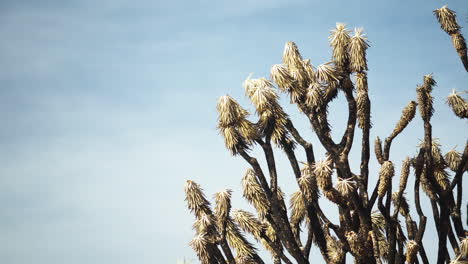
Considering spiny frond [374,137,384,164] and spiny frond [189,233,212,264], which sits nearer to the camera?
spiny frond [189,233,212,264]

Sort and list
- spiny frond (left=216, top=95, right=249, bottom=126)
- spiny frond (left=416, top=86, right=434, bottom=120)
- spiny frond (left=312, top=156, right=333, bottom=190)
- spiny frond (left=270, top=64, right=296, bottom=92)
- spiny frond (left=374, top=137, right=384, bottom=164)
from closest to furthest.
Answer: spiny frond (left=312, top=156, right=333, bottom=190) → spiny frond (left=216, top=95, right=249, bottom=126) → spiny frond (left=270, top=64, right=296, bottom=92) → spiny frond (left=374, top=137, right=384, bottom=164) → spiny frond (left=416, top=86, right=434, bottom=120)

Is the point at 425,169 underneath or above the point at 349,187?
above

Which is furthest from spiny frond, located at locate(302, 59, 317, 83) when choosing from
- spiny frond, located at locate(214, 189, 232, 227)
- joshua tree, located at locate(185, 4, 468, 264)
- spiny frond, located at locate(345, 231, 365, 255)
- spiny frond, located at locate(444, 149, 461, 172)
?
spiny frond, located at locate(444, 149, 461, 172)

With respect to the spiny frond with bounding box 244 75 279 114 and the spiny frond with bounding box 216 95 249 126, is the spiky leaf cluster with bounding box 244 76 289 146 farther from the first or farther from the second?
the spiny frond with bounding box 216 95 249 126

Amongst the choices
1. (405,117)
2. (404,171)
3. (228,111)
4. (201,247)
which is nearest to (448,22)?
(405,117)

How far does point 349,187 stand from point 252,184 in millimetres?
1766

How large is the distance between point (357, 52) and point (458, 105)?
109 inches

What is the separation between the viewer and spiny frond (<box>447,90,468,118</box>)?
543 inches

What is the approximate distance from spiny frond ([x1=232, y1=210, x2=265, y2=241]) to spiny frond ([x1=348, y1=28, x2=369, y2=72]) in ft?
11.1

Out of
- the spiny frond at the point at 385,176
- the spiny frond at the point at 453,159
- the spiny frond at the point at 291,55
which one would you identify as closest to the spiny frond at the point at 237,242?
the spiny frond at the point at 385,176

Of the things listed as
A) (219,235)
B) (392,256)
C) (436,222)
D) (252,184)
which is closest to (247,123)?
(252,184)

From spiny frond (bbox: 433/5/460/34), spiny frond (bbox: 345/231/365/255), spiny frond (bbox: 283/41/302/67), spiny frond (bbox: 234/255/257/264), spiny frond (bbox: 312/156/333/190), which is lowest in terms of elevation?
spiny frond (bbox: 345/231/365/255)

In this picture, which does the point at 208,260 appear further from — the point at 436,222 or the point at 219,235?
the point at 436,222

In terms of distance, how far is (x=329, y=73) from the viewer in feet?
41.0
